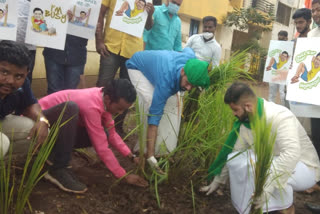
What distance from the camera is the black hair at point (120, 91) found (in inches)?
79.4

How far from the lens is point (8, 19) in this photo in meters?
2.51

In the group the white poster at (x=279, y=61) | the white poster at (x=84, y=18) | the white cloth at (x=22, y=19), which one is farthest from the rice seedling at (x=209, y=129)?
the white poster at (x=279, y=61)

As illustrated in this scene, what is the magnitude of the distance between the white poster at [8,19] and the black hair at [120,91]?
1.00m

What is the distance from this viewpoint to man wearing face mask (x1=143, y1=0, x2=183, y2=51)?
3.44 metres

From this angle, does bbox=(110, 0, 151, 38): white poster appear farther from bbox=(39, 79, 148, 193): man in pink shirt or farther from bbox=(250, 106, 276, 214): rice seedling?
bbox=(250, 106, 276, 214): rice seedling

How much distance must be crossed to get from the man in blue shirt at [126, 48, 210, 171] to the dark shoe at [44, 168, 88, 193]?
1.61 feet

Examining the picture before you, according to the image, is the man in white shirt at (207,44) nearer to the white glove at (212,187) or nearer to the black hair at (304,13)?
the black hair at (304,13)

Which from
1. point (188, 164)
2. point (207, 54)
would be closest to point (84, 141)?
point (188, 164)

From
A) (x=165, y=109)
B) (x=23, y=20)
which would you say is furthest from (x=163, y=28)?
(x=23, y=20)

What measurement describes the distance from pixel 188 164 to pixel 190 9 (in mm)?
11721

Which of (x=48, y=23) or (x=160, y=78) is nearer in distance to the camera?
(x=160, y=78)

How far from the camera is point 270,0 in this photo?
20500 millimetres

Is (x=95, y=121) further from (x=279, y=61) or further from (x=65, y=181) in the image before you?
(x=279, y=61)

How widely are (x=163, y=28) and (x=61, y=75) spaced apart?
1152 millimetres
